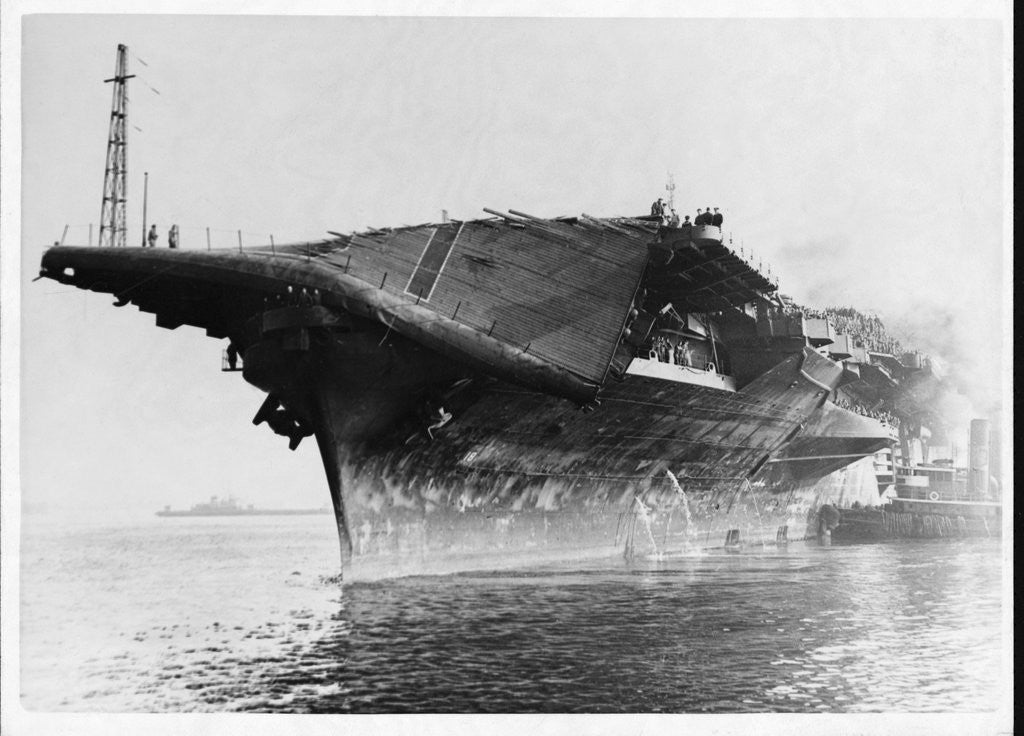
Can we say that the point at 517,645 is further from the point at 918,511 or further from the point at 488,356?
the point at 918,511

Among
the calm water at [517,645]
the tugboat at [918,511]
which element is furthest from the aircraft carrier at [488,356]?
the tugboat at [918,511]

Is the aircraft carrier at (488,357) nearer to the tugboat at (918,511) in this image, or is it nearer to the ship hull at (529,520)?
the ship hull at (529,520)

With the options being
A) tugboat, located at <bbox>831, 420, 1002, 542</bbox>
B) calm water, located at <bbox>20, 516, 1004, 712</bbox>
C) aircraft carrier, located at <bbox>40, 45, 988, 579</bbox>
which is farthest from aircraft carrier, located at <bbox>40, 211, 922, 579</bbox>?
tugboat, located at <bbox>831, 420, 1002, 542</bbox>

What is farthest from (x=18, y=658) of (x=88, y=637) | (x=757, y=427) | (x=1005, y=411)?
(x=757, y=427)

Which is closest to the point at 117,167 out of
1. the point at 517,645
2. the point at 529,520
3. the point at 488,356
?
the point at 488,356

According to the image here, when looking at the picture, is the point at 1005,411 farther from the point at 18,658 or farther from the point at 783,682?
the point at 18,658

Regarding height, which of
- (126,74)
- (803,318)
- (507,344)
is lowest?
(507,344)
